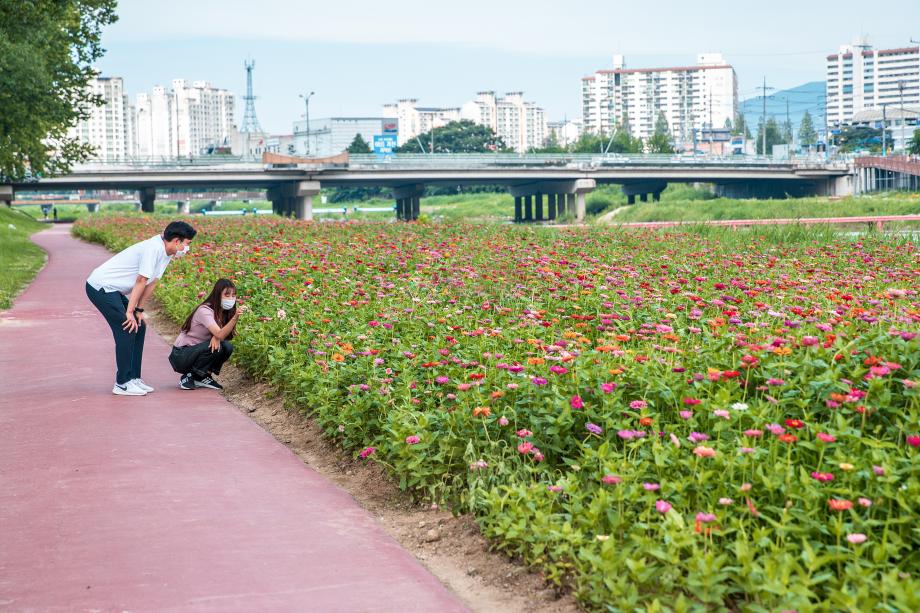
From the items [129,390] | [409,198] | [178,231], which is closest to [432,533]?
[178,231]

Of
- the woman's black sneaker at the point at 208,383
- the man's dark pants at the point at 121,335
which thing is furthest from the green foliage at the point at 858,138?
the man's dark pants at the point at 121,335

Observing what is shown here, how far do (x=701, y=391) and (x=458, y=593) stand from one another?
1957 millimetres

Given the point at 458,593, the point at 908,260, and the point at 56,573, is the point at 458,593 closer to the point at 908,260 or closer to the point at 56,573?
the point at 56,573

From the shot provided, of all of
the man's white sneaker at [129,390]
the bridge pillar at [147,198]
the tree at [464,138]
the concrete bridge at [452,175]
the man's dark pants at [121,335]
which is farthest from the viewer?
the tree at [464,138]

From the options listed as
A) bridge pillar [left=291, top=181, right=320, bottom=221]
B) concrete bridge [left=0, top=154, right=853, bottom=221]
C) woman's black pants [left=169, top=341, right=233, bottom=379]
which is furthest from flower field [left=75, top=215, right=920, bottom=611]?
bridge pillar [left=291, top=181, right=320, bottom=221]

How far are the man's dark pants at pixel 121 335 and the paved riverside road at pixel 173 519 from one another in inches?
11.1

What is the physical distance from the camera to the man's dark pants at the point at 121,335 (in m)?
9.19

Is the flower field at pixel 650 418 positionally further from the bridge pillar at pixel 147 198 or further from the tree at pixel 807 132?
the tree at pixel 807 132

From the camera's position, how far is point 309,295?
1103 centimetres

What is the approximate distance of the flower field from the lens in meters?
4.16

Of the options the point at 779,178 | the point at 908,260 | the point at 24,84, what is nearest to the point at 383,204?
the point at 779,178

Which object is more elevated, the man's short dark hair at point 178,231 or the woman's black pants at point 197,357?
the man's short dark hair at point 178,231

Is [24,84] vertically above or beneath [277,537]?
above

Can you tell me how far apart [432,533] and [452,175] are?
73.6 metres
